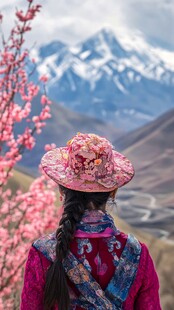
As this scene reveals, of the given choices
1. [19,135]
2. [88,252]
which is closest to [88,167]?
[88,252]

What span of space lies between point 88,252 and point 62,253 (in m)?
0.14

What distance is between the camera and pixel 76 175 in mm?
2545

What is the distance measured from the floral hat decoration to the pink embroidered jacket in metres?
0.26

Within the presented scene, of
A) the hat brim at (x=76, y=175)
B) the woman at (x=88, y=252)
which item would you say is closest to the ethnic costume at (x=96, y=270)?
the woman at (x=88, y=252)

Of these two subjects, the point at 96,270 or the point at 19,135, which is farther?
the point at 19,135

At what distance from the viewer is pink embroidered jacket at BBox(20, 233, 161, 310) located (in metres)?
2.51

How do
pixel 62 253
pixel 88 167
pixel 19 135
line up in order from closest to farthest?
pixel 62 253, pixel 88 167, pixel 19 135

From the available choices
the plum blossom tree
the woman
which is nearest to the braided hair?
the woman

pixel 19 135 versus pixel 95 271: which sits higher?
pixel 19 135

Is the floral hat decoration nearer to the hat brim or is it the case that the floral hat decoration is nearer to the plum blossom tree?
the hat brim

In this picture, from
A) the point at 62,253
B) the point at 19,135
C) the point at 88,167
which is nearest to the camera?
the point at 62,253

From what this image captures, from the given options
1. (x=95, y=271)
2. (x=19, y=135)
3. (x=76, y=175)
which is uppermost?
(x=19, y=135)

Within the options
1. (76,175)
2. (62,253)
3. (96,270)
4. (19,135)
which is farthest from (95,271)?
Answer: (19,135)

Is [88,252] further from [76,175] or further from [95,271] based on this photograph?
[76,175]
